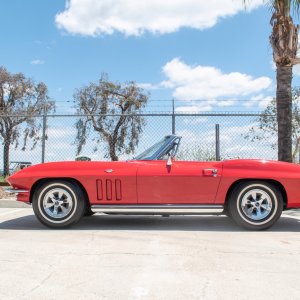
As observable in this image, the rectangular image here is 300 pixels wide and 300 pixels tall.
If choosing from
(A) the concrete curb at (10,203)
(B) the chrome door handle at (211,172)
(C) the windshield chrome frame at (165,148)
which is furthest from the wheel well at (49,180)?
(A) the concrete curb at (10,203)

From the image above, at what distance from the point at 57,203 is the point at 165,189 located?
4.96 ft

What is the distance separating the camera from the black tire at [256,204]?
6215 mm

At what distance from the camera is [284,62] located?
10.3 m

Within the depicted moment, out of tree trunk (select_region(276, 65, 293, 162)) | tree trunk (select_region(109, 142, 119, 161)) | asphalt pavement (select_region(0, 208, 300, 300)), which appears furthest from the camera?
tree trunk (select_region(109, 142, 119, 161))

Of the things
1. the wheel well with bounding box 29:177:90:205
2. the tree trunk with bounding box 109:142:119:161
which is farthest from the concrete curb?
the tree trunk with bounding box 109:142:119:161

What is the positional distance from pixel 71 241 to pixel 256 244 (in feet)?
7.17

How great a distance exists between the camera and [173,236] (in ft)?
19.2

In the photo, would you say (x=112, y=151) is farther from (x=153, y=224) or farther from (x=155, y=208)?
(x=155, y=208)

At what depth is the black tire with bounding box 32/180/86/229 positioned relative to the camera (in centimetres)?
633

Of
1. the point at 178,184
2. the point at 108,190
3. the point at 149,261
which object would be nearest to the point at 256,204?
the point at 178,184

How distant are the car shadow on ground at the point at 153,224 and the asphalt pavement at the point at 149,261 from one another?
1cm

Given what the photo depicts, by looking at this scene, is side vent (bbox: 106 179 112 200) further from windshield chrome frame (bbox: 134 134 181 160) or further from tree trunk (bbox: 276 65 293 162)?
tree trunk (bbox: 276 65 293 162)

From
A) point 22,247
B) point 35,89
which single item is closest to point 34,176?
point 22,247

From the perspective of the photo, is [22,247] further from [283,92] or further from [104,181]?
[283,92]
